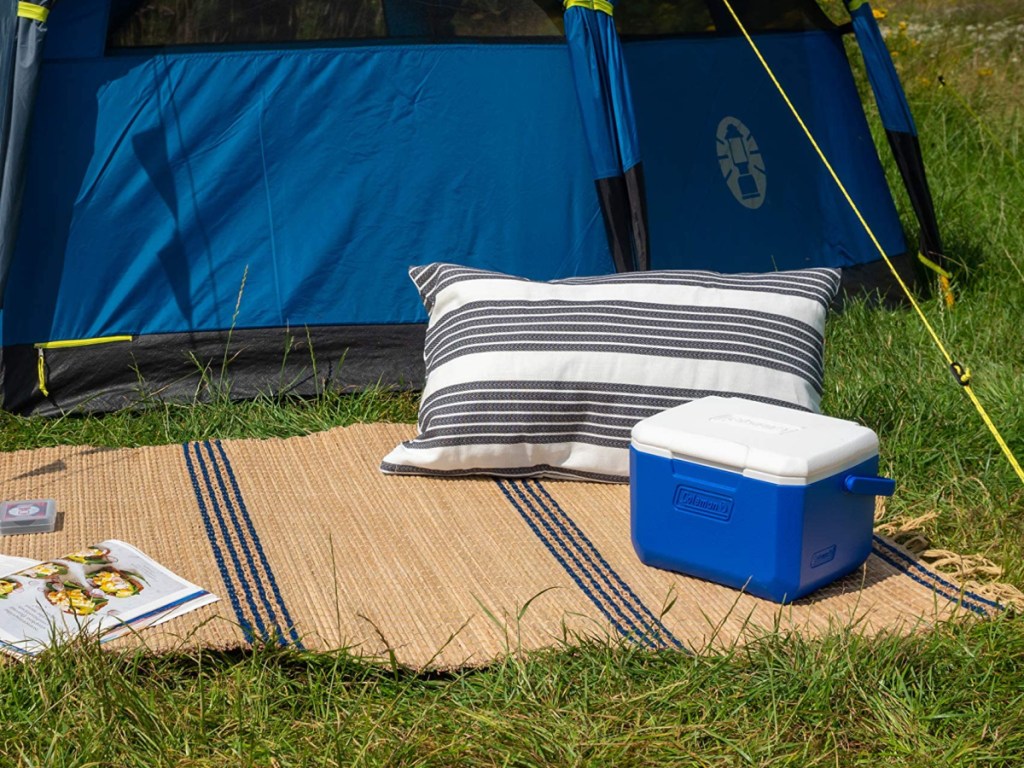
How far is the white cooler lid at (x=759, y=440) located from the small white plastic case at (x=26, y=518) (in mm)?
1271

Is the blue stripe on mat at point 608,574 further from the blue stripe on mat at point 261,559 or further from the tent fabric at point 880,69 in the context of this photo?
the tent fabric at point 880,69

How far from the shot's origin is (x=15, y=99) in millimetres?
3363

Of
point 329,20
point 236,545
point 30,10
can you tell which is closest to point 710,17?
point 329,20

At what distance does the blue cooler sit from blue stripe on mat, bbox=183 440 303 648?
2.40 ft

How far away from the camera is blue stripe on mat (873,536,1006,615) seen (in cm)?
248

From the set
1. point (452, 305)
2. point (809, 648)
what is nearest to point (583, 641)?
point (809, 648)

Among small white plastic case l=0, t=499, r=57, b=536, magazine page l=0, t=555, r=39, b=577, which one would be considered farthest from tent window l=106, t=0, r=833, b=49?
magazine page l=0, t=555, r=39, b=577

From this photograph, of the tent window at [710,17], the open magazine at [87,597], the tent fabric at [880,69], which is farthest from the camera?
the tent fabric at [880,69]

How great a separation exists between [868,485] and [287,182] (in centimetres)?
188

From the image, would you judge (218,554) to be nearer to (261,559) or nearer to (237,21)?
(261,559)

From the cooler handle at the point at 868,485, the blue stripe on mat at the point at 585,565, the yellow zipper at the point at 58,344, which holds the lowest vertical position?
the blue stripe on mat at the point at 585,565

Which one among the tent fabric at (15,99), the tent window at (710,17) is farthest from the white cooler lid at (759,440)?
the tent fabric at (15,99)

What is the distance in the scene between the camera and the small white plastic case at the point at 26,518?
9.36 feet

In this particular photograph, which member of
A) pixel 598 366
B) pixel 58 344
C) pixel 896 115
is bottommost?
pixel 58 344
